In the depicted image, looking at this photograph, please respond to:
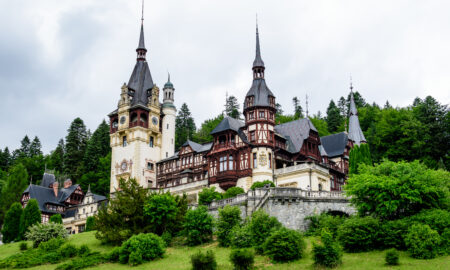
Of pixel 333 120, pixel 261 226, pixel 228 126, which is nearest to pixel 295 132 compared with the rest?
pixel 228 126

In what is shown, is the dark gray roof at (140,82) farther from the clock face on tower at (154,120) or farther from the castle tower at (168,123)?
the castle tower at (168,123)

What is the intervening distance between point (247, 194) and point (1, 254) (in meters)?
23.4

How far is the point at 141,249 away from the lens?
37.1 meters

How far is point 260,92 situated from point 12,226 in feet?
106

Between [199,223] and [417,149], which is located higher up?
[417,149]

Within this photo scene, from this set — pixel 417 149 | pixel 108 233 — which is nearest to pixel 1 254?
pixel 108 233

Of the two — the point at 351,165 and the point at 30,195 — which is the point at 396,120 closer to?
the point at 351,165

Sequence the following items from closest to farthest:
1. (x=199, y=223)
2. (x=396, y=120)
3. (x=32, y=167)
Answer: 1. (x=199, y=223)
2. (x=396, y=120)
3. (x=32, y=167)

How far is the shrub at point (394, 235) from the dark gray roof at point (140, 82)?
150 ft

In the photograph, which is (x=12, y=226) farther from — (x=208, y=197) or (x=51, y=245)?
(x=208, y=197)

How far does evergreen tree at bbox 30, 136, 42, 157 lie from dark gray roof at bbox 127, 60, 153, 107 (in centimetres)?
4236

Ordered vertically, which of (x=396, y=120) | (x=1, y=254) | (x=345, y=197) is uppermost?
(x=396, y=120)

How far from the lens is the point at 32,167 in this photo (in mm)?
97000

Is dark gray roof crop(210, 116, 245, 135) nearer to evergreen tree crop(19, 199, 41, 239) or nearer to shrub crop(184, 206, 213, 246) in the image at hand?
shrub crop(184, 206, 213, 246)
